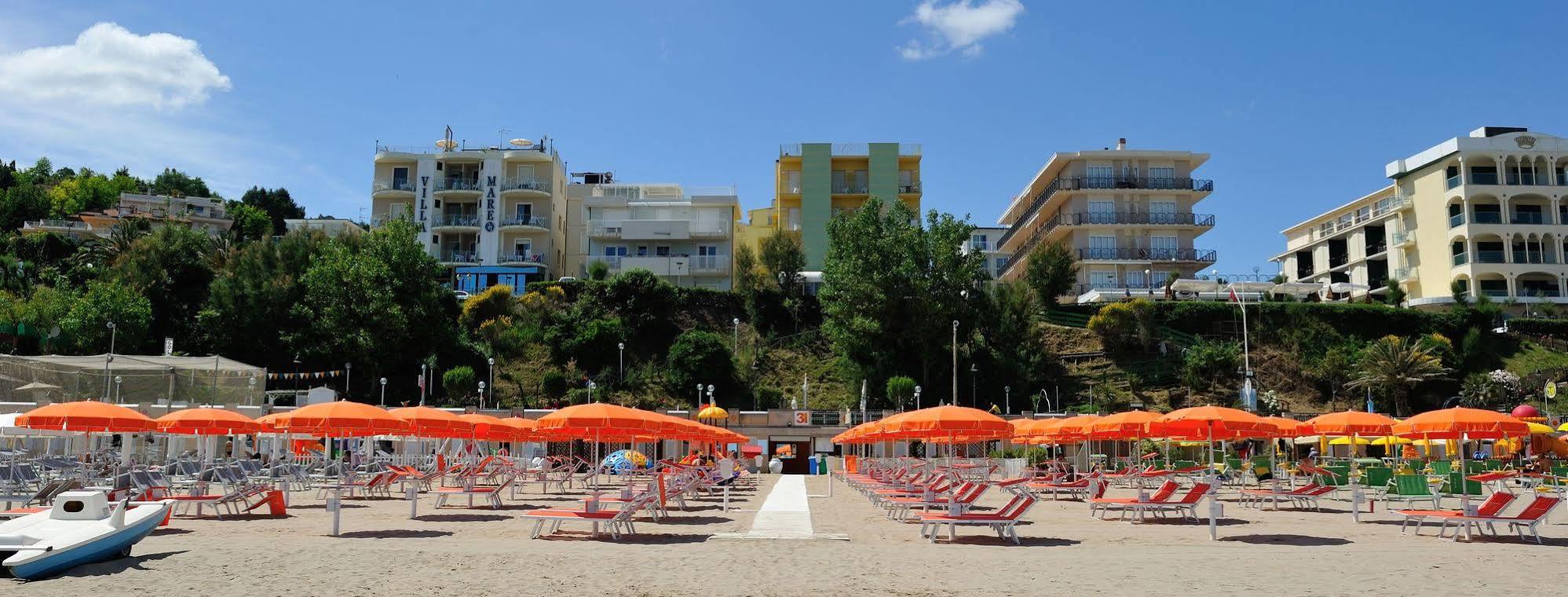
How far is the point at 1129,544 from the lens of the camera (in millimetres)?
13648

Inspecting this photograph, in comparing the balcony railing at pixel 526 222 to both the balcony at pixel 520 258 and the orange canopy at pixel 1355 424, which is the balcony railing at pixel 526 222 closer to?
the balcony at pixel 520 258

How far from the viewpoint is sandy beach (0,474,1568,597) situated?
9547 millimetres

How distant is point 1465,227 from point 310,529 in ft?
203

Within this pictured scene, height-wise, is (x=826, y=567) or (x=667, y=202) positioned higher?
(x=667, y=202)

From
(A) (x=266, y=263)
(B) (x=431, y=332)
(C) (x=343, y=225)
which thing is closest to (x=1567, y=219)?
(B) (x=431, y=332)

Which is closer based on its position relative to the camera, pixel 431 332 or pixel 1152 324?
pixel 431 332

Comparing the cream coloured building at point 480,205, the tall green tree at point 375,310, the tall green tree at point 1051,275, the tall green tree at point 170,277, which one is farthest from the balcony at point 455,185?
the tall green tree at point 1051,275

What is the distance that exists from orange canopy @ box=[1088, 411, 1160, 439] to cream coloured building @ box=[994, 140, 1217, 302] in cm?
3865

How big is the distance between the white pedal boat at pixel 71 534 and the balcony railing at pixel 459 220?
50.3 m

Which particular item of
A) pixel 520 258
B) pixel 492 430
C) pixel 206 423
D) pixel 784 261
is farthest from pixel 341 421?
pixel 520 258

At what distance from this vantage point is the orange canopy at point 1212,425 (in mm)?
18203

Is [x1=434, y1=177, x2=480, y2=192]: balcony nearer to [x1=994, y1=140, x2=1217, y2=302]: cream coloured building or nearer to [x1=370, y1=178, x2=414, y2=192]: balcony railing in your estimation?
[x1=370, y1=178, x2=414, y2=192]: balcony railing

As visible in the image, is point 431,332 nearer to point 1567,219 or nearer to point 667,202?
point 667,202

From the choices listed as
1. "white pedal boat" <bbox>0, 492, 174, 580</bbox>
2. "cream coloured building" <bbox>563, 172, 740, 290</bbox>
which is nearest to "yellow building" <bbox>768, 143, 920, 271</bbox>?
"cream coloured building" <bbox>563, 172, 740, 290</bbox>
